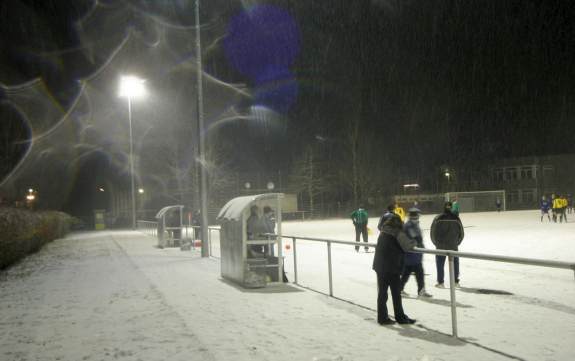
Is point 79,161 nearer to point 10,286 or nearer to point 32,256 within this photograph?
point 32,256

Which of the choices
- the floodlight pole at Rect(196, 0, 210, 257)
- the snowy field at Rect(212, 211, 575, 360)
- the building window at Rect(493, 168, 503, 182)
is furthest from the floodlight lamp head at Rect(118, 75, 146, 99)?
the building window at Rect(493, 168, 503, 182)

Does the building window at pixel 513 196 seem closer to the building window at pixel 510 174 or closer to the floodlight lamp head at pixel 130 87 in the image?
the building window at pixel 510 174

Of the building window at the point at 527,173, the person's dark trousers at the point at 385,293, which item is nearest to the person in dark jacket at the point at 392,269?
the person's dark trousers at the point at 385,293

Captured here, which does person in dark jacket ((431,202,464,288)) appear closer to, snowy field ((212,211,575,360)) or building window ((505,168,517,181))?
snowy field ((212,211,575,360))

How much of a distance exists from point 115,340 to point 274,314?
7.43ft

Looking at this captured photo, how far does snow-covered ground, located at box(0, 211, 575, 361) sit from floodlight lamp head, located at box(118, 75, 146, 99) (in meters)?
21.3

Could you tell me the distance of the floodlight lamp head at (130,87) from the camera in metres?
32.6

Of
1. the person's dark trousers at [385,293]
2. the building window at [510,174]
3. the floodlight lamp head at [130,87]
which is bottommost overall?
the person's dark trousers at [385,293]

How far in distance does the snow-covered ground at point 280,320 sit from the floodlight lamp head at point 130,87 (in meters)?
21.3

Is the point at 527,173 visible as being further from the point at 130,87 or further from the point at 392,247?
the point at 392,247

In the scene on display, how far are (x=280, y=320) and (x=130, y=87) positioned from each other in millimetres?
29799

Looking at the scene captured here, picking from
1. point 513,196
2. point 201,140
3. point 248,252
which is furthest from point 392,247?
point 513,196

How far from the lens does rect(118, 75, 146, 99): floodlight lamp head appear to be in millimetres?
32625

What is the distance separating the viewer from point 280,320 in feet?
24.9
